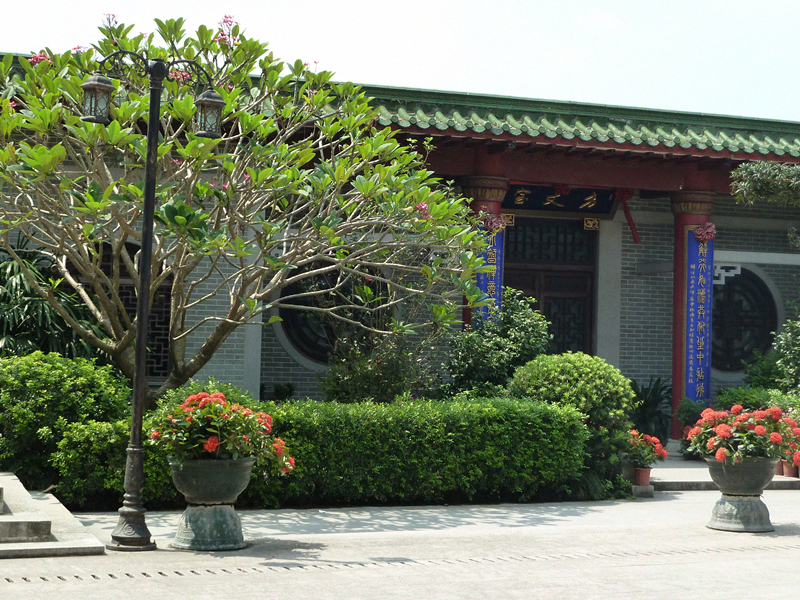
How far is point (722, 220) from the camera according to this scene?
1595cm

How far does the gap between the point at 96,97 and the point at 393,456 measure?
4.69m

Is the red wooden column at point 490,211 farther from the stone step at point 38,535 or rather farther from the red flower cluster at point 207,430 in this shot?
the stone step at point 38,535

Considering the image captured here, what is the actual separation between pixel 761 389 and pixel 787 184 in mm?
2891

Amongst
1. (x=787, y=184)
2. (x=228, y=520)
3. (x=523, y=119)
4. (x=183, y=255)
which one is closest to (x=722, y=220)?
(x=787, y=184)

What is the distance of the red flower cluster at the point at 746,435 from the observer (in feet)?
30.5

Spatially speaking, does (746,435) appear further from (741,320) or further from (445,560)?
(741,320)

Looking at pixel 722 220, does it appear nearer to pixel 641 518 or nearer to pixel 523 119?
pixel 523 119

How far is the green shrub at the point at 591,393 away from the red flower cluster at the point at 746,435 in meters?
1.69

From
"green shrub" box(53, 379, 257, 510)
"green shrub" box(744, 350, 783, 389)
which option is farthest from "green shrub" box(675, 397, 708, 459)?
"green shrub" box(53, 379, 257, 510)

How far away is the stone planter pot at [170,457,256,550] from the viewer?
7.87 meters

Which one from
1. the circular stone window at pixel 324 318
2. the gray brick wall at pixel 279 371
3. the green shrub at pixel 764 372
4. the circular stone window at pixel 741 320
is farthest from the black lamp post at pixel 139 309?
the circular stone window at pixel 741 320

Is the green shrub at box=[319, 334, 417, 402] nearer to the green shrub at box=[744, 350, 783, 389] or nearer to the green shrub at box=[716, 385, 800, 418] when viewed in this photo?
the green shrub at box=[716, 385, 800, 418]

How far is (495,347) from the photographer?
12336 millimetres

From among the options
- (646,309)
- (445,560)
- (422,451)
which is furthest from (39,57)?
(646,309)
